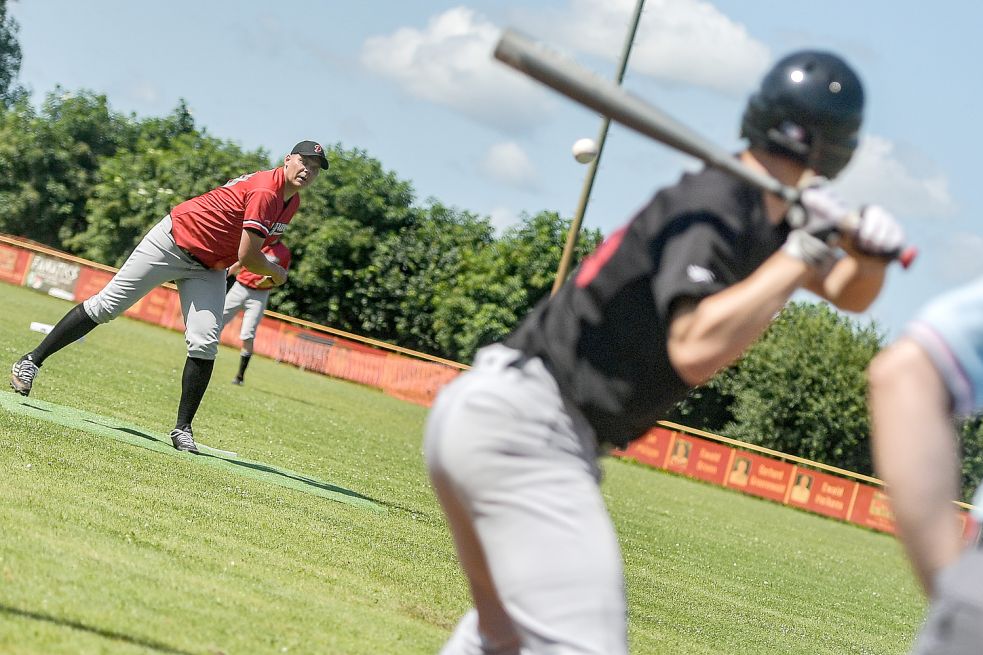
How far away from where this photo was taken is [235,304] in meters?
17.4

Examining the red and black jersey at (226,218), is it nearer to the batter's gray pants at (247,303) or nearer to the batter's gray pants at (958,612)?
the batter's gray pants at (958,612)

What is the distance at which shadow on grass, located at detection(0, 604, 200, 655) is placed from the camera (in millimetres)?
4266

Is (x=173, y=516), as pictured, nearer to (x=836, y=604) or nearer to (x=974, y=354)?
(x=974, y=354)

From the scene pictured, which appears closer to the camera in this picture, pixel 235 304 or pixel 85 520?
pixel 85 520

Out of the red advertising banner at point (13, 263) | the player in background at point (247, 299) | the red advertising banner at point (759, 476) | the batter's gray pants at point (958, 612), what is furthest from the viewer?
Answer: the red advertising banner at point (13, 263)

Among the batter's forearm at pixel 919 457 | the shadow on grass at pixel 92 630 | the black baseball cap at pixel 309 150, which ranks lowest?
the shadow on grass at pixel 92 630

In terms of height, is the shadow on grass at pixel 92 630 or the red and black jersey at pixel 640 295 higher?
the red and black jersey at pixel 640 295

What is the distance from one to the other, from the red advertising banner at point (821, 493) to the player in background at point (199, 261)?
22224 millimetres

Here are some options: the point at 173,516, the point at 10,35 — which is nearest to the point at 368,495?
the point at 173,516

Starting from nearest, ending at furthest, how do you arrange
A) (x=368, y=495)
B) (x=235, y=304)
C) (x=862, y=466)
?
1. (x=368, y=495)
2. (x=235, y=304)
3. (x=862, y=466)

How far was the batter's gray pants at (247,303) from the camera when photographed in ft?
57.7

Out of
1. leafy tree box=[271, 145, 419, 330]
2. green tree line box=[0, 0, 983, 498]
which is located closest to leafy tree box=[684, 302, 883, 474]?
green tree line box=[0, 0, 983, 498]

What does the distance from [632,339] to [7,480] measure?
447 cm

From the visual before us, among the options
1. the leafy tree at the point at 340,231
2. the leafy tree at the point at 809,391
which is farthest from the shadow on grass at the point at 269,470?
the leafy tree at the point at 340,231
